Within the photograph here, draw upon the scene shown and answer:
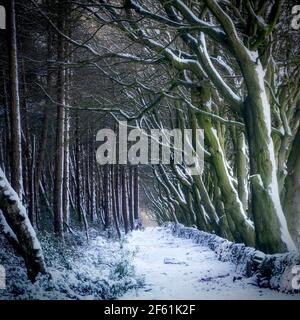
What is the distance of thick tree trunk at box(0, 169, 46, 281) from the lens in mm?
6531

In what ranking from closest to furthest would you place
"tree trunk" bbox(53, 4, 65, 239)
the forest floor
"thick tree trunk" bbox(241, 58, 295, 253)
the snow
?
the forest floor
the snow
"thick tree trunk" bbox(241, 58, 295, 253)
"tree trunk" bbox(53, 4, 65, 239)

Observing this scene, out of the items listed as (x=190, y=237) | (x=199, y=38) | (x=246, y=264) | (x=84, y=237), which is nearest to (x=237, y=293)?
(x=246, y=264)

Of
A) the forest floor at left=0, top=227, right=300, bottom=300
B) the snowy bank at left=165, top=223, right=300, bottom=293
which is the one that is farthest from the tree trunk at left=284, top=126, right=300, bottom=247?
the forest floor at left=0, top=227, right=300, bottom=300

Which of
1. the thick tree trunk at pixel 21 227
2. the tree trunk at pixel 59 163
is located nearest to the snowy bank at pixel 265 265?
the thick tree trunk at pixel 21 227

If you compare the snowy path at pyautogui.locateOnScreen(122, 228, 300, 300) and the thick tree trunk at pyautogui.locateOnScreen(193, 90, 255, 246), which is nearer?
the snowy path at pyautogui.locateOnScreen(122, 228, 300, 300)

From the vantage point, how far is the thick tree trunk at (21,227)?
21.4 feet

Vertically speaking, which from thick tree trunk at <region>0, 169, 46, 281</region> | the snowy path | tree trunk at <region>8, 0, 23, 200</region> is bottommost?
the snowy path

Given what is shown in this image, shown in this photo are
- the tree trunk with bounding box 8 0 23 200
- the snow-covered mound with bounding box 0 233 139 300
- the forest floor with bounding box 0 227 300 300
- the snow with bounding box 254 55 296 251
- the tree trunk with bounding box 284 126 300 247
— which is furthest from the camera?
the tree trunk with bounding box 8 0 23 200

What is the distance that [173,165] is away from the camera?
18.9 meters

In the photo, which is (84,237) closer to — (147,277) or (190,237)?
(190,237)

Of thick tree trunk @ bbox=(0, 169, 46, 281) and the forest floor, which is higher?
thick tree trunk @ bbox=(0, 169, 46, 281)

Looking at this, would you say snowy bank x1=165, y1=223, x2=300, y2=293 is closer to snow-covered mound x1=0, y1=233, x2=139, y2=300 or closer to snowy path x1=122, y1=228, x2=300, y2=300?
snowy path x1=122, y1=228, x2=300, y2=300

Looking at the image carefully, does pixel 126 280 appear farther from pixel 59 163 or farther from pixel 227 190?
pixel 59 163
